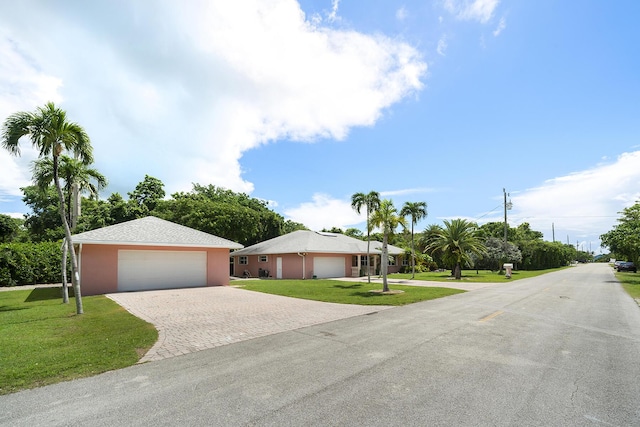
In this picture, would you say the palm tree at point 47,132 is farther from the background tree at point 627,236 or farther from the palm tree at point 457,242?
the background tree at point 627,236

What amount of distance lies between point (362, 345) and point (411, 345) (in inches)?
38.8

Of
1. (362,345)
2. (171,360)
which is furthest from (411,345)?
(171,360)

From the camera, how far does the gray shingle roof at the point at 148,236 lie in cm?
1672

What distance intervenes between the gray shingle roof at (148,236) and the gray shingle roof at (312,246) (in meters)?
7.37

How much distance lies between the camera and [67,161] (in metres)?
15.0

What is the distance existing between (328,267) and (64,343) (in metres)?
23.2

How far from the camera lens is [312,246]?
27.6 m

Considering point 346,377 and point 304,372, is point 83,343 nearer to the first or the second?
point 304,372

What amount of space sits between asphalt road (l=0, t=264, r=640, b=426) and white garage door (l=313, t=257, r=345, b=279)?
2035cm

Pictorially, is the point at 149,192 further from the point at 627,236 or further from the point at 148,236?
the point at 627,236

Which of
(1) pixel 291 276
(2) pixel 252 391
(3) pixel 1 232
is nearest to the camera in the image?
(2) pixel 252 391

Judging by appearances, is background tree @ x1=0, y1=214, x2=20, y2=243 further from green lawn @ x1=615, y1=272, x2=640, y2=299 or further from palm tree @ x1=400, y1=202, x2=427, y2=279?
green lawn @ x1=615, y1=272, x2=640, y2=299

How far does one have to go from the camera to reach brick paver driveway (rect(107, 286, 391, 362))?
23.3ft

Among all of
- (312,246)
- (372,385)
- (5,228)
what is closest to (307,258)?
(312,246)
